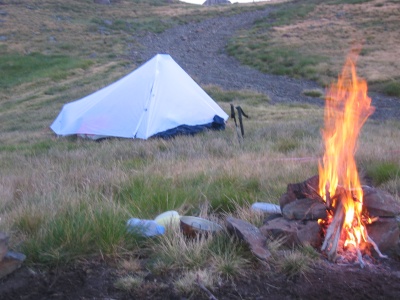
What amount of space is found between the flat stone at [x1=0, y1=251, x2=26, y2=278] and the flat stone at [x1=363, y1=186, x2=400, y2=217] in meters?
2.40

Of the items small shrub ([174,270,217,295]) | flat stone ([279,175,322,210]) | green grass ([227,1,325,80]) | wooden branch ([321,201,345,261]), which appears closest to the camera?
small shrub ([174,270,217,295])

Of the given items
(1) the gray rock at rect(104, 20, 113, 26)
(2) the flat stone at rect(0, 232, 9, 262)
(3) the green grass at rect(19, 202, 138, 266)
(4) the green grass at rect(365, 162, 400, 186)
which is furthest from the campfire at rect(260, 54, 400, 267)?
(1) the gray rock at rect(104, 20, 113, 26)

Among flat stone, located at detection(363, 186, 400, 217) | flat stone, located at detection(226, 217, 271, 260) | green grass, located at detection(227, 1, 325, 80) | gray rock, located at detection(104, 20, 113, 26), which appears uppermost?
flat stone, located at detection(363, 186, 400, 217)

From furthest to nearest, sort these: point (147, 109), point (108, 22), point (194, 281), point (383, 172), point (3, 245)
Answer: point (108, 22)
point (147, 109)
point (383, 172)
point (3, 245)
point (194, 281)

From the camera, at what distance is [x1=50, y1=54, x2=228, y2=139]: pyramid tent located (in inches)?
486

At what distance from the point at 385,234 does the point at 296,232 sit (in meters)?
0.64

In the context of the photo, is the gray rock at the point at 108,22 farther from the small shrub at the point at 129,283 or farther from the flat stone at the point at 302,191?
the small shrub at the point at 129,283

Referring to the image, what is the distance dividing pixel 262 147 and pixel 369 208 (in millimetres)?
4683

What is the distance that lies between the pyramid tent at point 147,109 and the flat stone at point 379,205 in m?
8.01

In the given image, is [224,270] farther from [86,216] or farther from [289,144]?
[289,144]

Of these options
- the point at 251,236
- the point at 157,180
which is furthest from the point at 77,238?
the point at 157,180

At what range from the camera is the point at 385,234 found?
4180mm

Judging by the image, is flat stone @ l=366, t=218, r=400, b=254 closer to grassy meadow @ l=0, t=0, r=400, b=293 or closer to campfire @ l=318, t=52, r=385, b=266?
campfire @ l=318, t=52, r=385, b=266

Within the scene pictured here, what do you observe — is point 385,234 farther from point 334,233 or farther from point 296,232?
point 296,232
